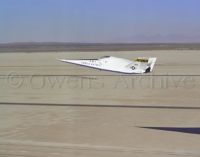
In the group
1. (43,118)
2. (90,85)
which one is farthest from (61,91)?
(43,118)

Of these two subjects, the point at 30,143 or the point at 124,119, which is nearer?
the point at 30,143

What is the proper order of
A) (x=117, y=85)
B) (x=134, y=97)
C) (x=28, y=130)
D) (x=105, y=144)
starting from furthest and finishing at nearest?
(x=117, y=85), (x=134, y=97), (x=28, y=130), (x=105, y=144)

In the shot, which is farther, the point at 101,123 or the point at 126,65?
the point at 126,65

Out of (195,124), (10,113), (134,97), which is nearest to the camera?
(195,124)

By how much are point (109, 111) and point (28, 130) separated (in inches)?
182

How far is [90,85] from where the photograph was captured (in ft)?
94.9

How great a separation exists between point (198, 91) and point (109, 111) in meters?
8.69

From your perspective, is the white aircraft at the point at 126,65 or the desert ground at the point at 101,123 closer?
the desert ground at the point at 101,123

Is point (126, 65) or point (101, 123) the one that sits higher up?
point (126, 65)

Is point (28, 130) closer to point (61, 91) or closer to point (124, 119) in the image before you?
point (124, 119)

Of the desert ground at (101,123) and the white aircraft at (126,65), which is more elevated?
the white aircraft at (126,65)

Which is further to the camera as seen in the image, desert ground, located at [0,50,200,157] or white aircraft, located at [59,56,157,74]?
white aircraft, located at [59,56,157,74]

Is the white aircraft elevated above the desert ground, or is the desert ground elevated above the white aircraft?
the white aircraft

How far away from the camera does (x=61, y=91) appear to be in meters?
25.1
